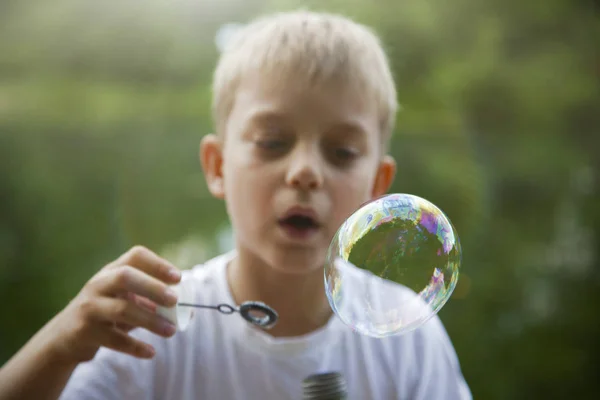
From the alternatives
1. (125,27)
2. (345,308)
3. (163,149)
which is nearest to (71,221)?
(163,149)

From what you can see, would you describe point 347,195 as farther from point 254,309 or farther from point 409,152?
point 409,152

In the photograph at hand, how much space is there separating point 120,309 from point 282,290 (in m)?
0.27

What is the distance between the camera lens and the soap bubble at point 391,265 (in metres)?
0.75

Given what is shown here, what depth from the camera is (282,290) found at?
0.93 meters

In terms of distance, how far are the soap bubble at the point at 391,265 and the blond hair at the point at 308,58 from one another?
0.20 metres

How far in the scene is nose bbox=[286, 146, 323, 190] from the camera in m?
0.80

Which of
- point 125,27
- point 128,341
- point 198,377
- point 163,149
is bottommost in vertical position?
point 198,377

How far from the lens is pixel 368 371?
87cm

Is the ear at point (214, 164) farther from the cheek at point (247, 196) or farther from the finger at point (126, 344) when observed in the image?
the finger at point (126, 344)

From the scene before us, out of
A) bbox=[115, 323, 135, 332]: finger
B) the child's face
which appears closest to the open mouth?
the child's face

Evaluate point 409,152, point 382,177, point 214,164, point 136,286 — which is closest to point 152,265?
point 136,286

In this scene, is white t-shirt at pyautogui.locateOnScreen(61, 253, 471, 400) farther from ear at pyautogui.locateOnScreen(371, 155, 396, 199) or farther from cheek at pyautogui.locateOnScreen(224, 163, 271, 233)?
ear at pyautogui.locateOnScreen(371, 155, 396, 199)

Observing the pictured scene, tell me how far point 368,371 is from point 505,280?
51 centimetres

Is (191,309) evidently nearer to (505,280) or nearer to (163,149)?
(163,149)
